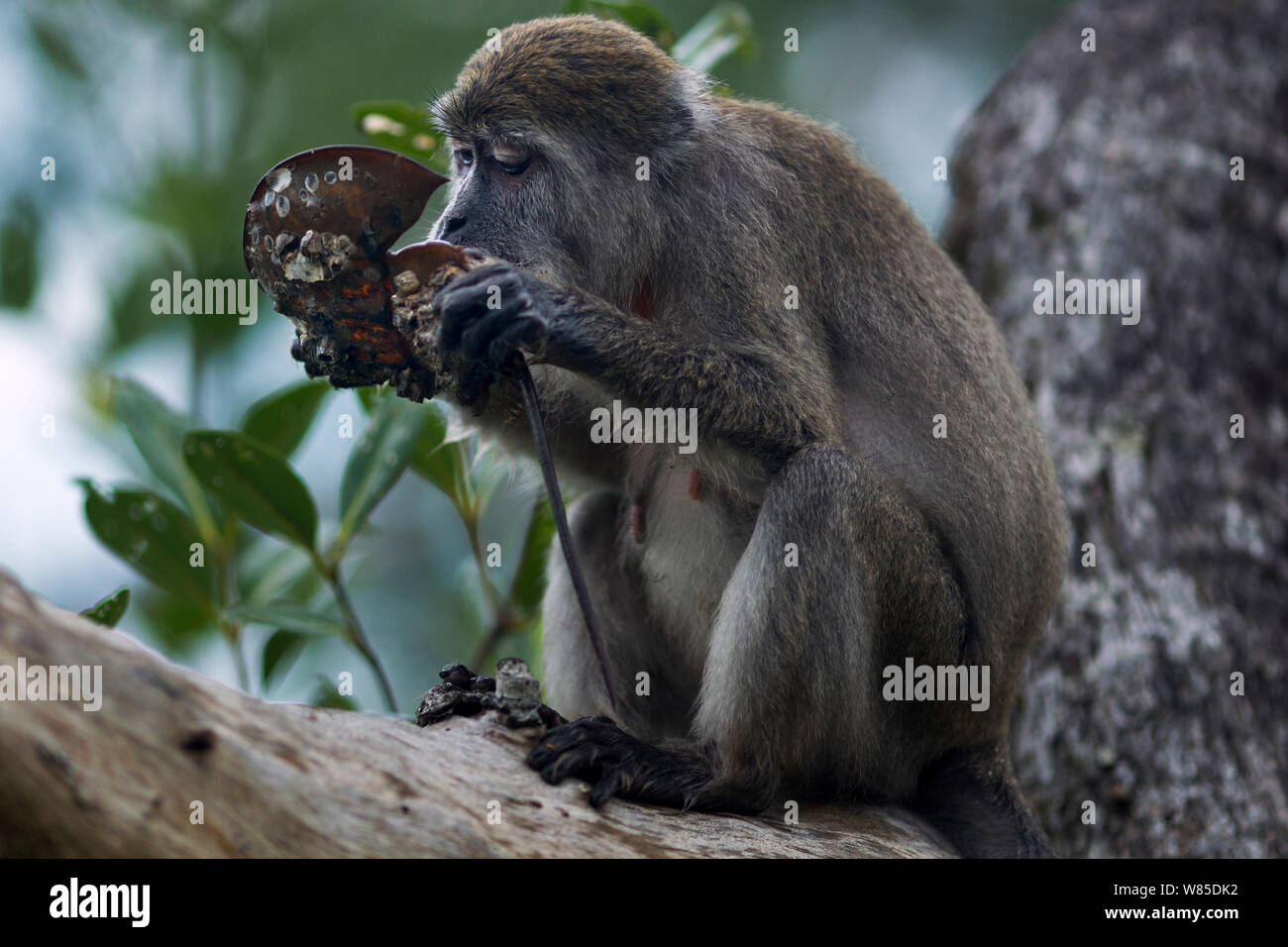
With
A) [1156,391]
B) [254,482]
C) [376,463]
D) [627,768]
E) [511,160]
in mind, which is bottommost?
[627,768]

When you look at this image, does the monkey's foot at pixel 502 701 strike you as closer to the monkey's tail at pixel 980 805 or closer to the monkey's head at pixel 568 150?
the monkey's head at pixel 568 150

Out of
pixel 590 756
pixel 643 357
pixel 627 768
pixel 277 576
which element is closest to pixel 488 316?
pixel 643 357

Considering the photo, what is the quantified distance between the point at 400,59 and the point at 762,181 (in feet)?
37.7

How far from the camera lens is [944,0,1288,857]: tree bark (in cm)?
582

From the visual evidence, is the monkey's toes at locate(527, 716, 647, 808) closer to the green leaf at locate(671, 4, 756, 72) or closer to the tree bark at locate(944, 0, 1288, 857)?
the tree bark at locate(944, 0, 1288, 857)

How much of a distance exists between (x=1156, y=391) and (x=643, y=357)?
12.8 ft

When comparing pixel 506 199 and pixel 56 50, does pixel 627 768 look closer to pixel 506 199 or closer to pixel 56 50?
pixel 506 199

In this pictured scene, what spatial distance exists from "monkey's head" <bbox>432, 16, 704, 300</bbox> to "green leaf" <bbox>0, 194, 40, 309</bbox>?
3.69 m

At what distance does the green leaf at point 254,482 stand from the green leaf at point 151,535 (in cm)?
36

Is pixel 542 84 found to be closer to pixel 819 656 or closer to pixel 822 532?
pixel 822 532

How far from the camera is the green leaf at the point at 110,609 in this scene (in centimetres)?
405

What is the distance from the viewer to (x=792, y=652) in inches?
173

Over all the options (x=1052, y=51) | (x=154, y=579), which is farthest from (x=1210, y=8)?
(x=154, y=579)

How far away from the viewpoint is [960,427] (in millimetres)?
5227
